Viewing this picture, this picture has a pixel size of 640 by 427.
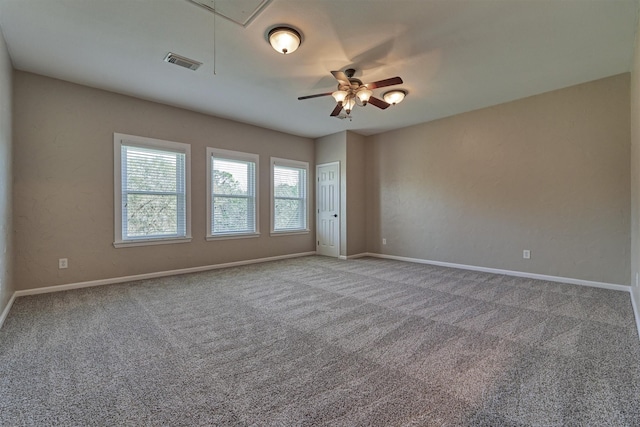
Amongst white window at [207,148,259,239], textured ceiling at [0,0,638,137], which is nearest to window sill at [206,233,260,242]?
white window at [207,148,259,239]

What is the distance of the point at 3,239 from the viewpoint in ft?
9.34

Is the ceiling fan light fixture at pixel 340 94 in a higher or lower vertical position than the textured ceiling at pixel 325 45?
lower

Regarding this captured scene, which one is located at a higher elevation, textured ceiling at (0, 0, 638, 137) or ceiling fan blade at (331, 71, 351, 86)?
textured ceiling at (0, 0, 638, 137)

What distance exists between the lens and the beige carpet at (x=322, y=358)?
151cm

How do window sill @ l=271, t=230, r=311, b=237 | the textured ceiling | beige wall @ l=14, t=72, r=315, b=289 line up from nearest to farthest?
the textured ceiling < beige wall @ l=14, t=72, r=315, b=289 < window sill @ l=271, t=230, r=311, b=237

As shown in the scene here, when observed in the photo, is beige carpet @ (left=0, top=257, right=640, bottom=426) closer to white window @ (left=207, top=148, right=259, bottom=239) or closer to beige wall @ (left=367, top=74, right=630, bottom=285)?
beige wall @ (left=367, top=74, right=630, bottom=285)

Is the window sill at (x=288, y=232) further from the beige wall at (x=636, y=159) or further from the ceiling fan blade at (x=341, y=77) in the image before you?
the beige wall at (x=636, y=159)

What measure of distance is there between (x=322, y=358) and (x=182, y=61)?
341 cm

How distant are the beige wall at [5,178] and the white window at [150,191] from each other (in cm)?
106

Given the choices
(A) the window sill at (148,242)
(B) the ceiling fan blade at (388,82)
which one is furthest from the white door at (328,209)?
(B) the ceiling fan blade at (388,82)

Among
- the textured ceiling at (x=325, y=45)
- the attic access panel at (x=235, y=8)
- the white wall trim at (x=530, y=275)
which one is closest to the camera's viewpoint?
the attic access panel at (x=235, y=8)

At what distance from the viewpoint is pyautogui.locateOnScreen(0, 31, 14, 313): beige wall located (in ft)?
9.07

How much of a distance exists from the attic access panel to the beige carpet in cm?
276

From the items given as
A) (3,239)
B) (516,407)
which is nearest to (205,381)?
(516,407)
